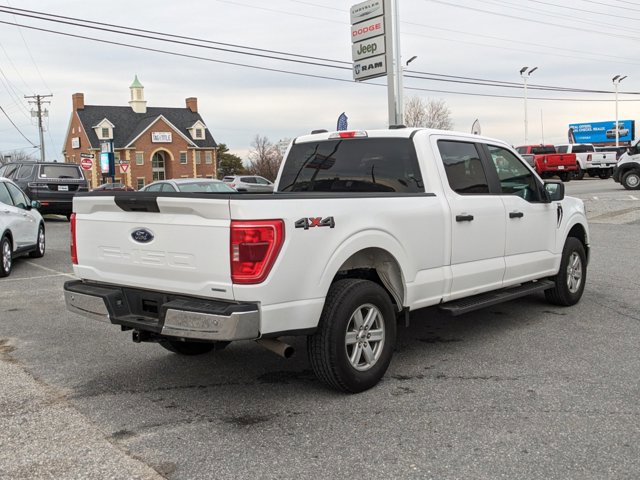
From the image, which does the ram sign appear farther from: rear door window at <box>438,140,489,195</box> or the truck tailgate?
the truck tailgate

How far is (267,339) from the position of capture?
14.3ft

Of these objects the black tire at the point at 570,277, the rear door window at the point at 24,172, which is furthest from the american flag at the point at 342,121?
the rear door window at the point at 24,172

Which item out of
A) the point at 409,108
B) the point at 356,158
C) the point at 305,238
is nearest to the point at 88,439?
the point at 305,238

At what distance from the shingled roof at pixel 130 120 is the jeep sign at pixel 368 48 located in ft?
178

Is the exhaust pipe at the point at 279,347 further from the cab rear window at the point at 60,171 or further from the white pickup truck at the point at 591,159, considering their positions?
the white pickup truck at the point at 591,159

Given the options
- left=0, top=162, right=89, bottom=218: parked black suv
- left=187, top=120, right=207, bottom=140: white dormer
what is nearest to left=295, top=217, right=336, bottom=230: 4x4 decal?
left=0, top=162, right=89, bottom=218: parked black suv

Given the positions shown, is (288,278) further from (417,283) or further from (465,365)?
(465,365)

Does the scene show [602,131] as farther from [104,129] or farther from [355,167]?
[355,167]

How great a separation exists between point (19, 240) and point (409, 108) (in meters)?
56.2

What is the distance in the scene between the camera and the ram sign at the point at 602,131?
58250mm

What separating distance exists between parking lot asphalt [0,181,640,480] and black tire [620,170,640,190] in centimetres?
2188

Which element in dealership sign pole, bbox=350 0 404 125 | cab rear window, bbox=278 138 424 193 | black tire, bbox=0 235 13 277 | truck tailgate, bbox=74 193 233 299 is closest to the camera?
truck tailgate, bbox=74 193 233 299

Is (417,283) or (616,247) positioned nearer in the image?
(417,283)

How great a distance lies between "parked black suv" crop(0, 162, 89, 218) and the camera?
66.8 feet
